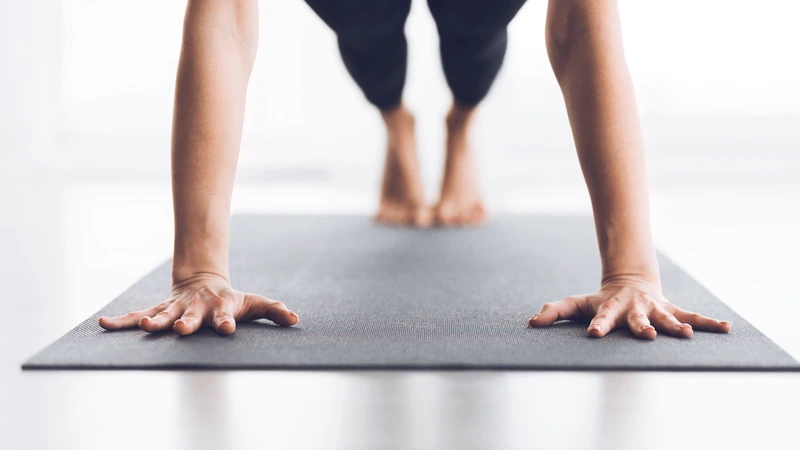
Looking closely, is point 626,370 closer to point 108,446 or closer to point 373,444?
point 373,444

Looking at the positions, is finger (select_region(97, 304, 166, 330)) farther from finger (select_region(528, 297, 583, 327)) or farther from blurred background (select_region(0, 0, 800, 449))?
finger (select_region(528, 297, 583, 327))

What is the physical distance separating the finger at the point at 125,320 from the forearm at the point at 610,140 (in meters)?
0.50

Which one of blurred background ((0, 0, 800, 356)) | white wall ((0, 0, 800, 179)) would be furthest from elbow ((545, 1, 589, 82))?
white wall ((0, 0, 800, 179))

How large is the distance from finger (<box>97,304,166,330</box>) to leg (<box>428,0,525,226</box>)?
75 centimetres

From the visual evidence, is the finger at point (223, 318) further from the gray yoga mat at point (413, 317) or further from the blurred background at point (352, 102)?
the blurred background at point (352, 102)

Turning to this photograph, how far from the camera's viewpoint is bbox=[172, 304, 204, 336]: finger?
816 millimetres

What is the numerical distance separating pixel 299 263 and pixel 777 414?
842mm

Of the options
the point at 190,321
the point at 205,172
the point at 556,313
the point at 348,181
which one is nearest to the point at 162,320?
the point at 190,321

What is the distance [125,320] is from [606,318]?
0.51m

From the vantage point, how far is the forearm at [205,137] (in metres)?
0.90

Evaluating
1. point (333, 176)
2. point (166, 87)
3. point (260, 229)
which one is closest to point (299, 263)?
point (260, 229)

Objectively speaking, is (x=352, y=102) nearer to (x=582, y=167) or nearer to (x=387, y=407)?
(x=582, y=167)

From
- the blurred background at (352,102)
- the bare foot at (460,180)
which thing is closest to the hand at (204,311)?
the bare foot at (460,180)

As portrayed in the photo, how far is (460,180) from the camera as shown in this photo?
6.26 feet
